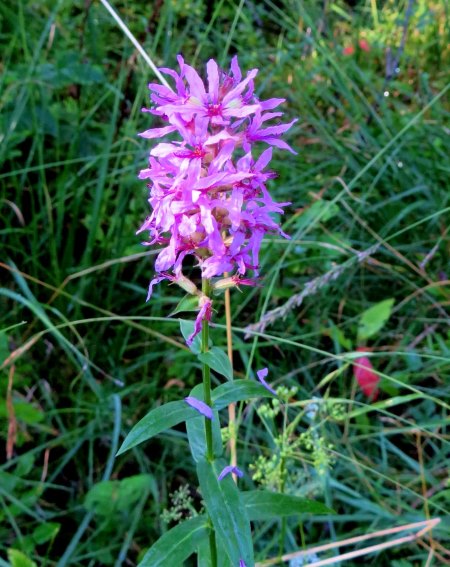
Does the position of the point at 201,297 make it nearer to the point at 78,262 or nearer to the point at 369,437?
the point at 369,437

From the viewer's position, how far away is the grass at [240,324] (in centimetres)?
158

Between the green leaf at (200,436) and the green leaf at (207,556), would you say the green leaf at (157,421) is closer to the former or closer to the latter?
the green leaf at (200,436)

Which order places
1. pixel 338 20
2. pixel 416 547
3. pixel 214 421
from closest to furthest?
pixel 214 421
pixel 416 547
pixel 338 20

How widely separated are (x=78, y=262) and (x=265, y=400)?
0.87 m

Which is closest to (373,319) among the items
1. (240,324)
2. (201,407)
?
(240,324)

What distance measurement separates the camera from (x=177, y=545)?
3.57 ft

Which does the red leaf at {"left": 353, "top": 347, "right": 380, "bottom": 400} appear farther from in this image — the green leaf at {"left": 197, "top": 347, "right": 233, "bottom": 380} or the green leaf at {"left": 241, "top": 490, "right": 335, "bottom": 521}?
the green leaf at {"left": 197, "top": 347, "right": 233, "bottom": 380}

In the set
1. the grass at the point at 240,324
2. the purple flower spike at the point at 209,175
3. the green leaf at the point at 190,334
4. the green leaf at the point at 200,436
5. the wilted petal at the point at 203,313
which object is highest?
the purple flower spike at the point at 209,175

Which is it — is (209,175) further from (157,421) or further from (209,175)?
(157,421)

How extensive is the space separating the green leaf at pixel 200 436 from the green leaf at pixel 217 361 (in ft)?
0.30

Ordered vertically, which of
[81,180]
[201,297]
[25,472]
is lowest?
[25,472]

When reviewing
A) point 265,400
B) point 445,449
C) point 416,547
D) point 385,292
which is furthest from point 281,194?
point 416,547

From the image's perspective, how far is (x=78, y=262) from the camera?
2270 mm

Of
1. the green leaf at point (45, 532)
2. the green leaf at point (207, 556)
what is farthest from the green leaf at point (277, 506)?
the green leaf at point (45, 532)
